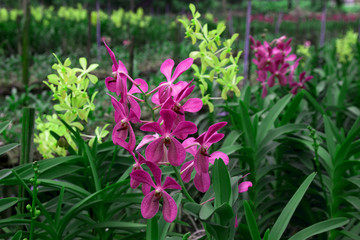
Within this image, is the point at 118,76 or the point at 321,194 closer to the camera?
the point at 118,76

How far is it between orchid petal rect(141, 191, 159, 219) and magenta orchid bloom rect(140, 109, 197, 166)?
9cm

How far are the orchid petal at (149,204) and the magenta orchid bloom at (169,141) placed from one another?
9cm

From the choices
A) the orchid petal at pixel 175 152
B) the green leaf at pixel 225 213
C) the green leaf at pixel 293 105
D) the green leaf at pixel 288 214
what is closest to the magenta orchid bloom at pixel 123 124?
the orchid petal at pixel 175 152

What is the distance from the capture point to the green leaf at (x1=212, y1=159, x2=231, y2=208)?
42.8 inches

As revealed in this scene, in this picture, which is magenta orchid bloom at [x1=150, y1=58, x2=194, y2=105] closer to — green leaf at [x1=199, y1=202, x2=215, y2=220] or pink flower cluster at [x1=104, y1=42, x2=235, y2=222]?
pink flower cluster at [x1=104, y1=42, x2=235, y2=222]

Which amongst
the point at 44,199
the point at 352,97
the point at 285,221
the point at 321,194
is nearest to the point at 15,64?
the point at 44,199

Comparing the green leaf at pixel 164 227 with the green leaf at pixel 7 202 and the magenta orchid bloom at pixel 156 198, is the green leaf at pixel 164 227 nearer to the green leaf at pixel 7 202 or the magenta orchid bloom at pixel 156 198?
the magenta orchid bloom at pixel 156 198

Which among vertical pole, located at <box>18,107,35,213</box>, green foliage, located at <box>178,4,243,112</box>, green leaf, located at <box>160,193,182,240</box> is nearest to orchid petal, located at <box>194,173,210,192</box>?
green leaf, located at <box>160,193,182,240</box>

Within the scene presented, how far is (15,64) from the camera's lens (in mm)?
5691

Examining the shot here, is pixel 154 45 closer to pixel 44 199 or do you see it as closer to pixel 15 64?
pixel 15 64

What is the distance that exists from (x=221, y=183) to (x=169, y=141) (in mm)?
257

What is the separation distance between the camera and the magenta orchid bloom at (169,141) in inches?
36.4

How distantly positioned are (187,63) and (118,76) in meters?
0.19

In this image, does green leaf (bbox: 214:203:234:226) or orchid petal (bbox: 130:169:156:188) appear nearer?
orchid petal (bbox: 130:169:156:188)
